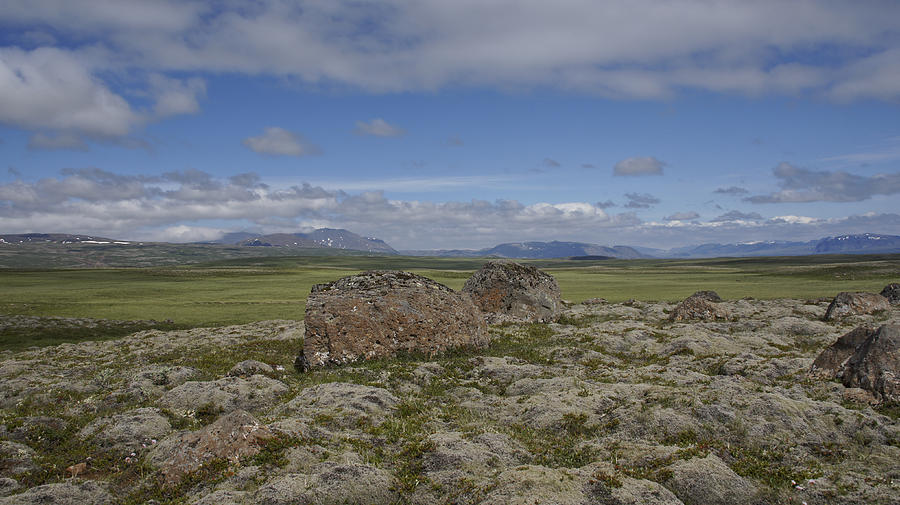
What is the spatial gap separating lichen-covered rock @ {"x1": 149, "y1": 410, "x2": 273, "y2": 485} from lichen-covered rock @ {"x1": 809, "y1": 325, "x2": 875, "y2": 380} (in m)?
20.0

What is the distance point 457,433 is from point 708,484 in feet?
20.3

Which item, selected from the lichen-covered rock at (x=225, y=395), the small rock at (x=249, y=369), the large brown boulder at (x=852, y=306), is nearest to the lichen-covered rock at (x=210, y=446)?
the lichen-covered rock at (x=225, y=395)

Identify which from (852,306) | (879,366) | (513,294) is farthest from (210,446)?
(852,306)

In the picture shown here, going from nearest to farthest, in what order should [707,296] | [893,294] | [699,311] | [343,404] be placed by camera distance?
[343,404] → [699,311] → [707,296] → [893,294]

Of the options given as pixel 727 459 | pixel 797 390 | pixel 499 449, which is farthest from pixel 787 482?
pixel 797 390

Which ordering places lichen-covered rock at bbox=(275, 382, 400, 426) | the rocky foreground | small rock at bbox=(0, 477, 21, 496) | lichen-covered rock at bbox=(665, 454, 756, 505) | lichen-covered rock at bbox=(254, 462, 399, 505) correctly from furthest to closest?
lichen-covered rock at bbox=(275, 382, 400, 426)
small rock at bbox=(0, 477, 21, 496)
the rocky foreground
lichen-covered rock at bbox=(665, 454, 756, 505)
lichen-covered rock at bbox=(254, 462, 399, 505)

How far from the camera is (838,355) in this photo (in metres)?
18.4

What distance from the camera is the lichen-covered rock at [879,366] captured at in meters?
15.6

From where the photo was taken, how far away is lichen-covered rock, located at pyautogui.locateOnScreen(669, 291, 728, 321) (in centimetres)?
3522

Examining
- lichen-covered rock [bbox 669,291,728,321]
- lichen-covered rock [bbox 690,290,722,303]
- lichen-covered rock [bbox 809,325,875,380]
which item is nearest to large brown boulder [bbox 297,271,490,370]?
lichen-covered rock [bbox 809,325,875,380]

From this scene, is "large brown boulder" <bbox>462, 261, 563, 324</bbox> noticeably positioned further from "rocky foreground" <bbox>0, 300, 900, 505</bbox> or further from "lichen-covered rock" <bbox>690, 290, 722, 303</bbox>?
"rocky foreground" <bbox>0, 300, 900, 505</bbox>

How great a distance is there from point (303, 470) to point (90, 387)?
13753 millimetres

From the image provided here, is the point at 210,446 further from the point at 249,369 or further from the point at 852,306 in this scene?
the point at 852,306

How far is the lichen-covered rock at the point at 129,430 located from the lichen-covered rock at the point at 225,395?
1500mm
